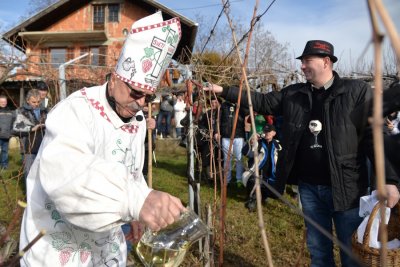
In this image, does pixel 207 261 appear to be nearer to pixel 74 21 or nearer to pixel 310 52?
pixel 310 52

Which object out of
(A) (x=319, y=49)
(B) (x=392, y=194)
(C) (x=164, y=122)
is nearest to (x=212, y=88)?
(A) (x=319, y=49)

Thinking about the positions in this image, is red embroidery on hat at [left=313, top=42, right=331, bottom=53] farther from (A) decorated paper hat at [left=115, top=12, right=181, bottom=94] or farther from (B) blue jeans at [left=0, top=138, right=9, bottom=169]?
(B) blue jeans at [left=0, top=138, right=9, bottom=169]

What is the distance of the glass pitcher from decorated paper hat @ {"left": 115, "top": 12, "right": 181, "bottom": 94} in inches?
26.4

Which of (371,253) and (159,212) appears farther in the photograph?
(371,253)

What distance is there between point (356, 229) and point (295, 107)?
1.02 metres

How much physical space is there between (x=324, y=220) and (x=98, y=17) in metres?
22.3

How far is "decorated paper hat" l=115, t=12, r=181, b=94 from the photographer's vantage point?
5.99ft

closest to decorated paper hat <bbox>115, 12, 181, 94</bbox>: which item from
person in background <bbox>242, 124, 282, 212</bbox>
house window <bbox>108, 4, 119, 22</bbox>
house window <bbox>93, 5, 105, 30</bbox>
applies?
person in background <bbox>242, 124, 282, 212</bbox>

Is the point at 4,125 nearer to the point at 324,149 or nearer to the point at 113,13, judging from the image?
the point at 324,149

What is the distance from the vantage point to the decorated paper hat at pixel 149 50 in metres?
1.83

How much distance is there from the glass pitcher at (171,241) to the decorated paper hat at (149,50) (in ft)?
2.20

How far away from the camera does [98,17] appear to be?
22656 mm

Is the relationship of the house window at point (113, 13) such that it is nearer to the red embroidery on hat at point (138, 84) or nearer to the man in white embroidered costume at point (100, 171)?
the man in white embroidered costume at point (100, 171)

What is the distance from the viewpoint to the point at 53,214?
1.58m
